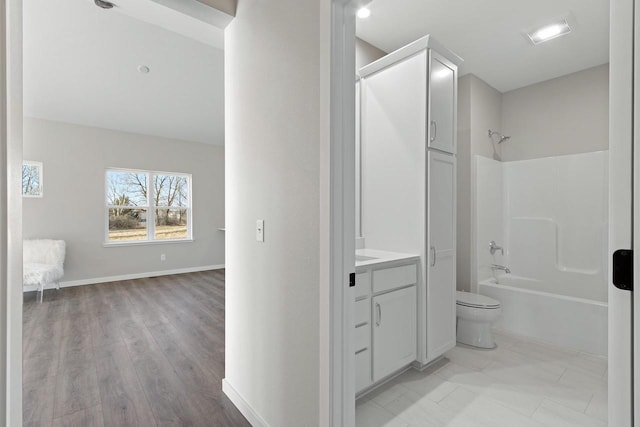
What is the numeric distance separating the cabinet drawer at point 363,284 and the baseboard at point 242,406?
2.73 feet

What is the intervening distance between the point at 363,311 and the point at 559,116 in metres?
3.20

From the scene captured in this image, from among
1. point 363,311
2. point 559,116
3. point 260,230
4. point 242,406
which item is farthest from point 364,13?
point 242,406

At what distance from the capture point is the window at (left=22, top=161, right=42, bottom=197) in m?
4.61

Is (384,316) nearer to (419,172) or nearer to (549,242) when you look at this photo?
(419,172)

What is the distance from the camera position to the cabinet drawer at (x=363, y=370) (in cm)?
183

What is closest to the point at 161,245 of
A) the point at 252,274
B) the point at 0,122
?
the point at 252,274

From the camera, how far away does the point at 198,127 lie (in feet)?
18.1

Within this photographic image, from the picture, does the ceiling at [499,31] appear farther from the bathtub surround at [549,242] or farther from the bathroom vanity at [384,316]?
the bathroom vanity at [384,316]

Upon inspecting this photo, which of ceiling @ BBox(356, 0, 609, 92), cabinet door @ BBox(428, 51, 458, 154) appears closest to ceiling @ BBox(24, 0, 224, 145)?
ceiling @ BBox(356, 0, 609, 92)

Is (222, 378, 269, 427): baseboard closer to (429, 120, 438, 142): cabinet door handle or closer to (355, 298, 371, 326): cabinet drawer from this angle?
(355, 298, 371, 326): cabinet drawer

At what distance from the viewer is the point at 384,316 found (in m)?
1.98

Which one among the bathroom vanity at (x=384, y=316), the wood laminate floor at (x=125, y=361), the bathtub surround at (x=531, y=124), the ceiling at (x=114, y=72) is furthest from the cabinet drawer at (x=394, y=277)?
the ceiling at (x=114, y=72)

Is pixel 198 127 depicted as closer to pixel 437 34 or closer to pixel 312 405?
pixel 437 34

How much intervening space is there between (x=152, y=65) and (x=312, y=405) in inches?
171
